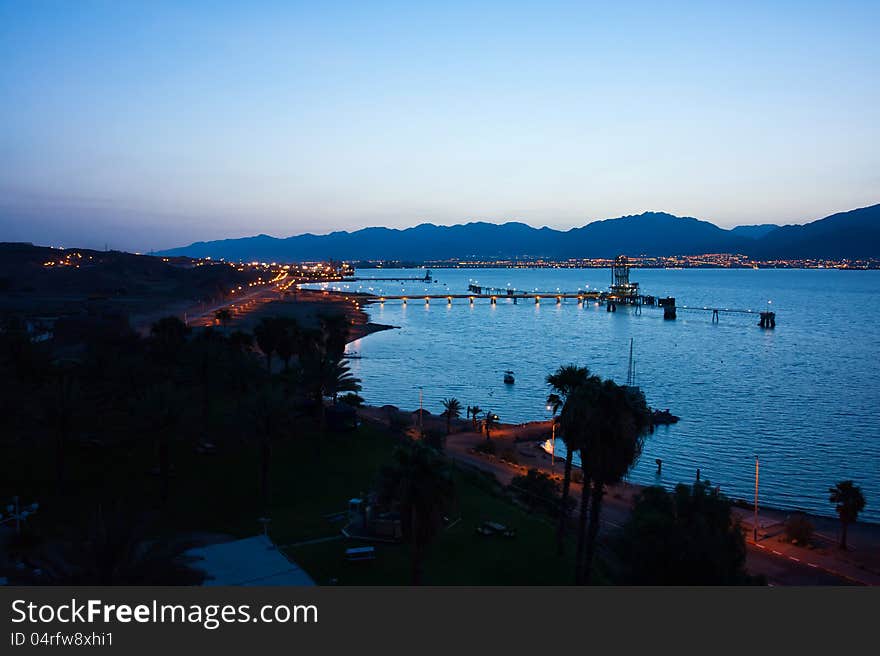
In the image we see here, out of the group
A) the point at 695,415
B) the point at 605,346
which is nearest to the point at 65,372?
the point at 695,415

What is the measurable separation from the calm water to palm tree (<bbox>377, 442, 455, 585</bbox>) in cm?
2745

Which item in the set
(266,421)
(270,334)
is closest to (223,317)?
(270,334)

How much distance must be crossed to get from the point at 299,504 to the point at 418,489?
402 inches

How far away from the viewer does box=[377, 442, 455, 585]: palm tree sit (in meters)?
13.8

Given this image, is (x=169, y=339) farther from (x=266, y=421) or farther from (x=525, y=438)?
(x=525, y=438)

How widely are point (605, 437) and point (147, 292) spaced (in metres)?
148

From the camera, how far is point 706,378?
6969 cm

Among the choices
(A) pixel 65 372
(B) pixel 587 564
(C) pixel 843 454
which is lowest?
(C) pixel 843 454

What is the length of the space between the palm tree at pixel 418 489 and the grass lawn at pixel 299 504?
9.82 ft

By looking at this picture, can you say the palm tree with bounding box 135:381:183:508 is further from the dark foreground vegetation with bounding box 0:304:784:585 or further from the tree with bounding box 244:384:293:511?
the tree with bounding box 244:384:293:511

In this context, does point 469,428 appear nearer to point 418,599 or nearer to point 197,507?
point 197,507

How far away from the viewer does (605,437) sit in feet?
54.5

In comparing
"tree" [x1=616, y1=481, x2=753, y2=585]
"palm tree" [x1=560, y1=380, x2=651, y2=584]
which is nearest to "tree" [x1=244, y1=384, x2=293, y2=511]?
"palm tree" [x1=560, y1=380, x2=651, y2=584]

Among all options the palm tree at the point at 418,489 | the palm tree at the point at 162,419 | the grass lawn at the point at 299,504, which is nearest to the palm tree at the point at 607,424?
the grass lawn at the point at 299,504
